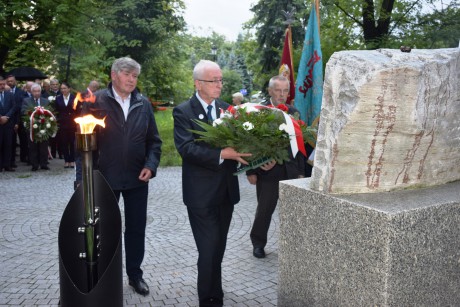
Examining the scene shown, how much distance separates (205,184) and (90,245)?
3.62ft

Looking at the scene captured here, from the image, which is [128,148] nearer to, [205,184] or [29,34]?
[205,184]

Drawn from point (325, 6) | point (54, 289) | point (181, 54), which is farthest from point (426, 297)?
point (181, 54)

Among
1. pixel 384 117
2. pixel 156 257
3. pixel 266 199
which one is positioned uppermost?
pixel 384 117

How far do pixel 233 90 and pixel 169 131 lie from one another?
17995 millimetres

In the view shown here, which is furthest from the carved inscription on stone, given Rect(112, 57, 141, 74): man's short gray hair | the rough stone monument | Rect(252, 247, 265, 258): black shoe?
Rect(252, 247, 265, 258): black shoe

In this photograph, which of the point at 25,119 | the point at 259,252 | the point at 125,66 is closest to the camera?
the point at 125,66

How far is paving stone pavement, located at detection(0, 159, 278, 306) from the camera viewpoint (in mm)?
4152

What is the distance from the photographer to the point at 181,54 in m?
26.4

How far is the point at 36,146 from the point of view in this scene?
11570 millimetres

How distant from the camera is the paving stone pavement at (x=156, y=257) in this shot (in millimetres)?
4152

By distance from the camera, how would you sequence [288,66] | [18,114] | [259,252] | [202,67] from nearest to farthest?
[202,67]
[259,252]
[288,66]
[18,114]

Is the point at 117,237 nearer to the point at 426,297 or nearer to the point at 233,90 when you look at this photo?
the point at 426,297

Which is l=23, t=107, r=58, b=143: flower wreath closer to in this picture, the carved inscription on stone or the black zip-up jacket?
the black zip-up jacket

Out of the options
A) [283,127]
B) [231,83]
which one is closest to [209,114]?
[283,127]
